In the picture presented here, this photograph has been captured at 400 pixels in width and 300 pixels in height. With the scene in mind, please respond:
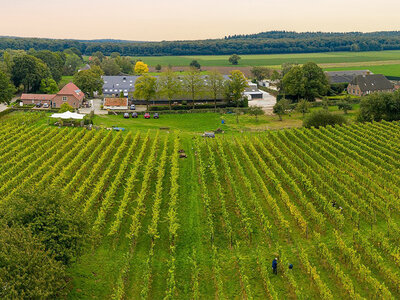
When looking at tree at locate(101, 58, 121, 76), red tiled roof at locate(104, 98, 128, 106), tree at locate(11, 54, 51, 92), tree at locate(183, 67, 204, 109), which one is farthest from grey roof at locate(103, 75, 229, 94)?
tree at locate(101, 58, 121, 76)

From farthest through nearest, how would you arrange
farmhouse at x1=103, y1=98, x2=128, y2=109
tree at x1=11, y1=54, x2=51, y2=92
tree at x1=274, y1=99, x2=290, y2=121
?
tree at x1=11, y1=54, x2=51, y2=92 < farmhouse at x1=103, y1=98, x2=128, y2=109 < tree at x1=274, y1=99, x2=290, y2=121

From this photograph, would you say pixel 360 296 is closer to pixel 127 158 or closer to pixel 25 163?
pixel 127 158

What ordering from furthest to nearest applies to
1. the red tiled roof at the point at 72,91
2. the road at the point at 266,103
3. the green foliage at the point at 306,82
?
the green foliage at the point at 306,82, the road at the point at 266,103, the red tiled roof at the point at 72,91

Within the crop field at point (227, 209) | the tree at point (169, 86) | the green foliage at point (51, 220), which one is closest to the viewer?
the green foliage at point (51, 220)

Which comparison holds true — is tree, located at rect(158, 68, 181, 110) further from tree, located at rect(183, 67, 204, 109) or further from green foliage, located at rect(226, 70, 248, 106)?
green foliage, located at rect(226, 70, 248, 106)

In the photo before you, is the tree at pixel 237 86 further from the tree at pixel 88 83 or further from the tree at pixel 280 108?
the tree at pixel 88 83

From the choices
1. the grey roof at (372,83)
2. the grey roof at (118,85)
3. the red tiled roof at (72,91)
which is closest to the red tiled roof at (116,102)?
the red tiled roof at (72,91)

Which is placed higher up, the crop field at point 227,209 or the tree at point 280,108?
the tree at point 280,108
